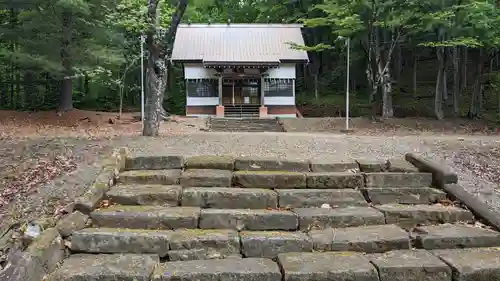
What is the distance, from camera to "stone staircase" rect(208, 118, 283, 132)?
21.2 m

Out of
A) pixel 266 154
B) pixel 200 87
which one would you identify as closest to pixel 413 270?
pixel 266 154

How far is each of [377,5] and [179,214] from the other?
Answer: 15.8 meters

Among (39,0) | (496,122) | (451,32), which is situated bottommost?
(496,122)

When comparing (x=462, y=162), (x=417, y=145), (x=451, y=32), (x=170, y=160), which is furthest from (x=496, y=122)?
(x=170, y=160)

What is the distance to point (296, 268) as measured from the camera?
142 inches

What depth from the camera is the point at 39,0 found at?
1728 cm

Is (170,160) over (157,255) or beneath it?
over

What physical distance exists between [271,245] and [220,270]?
0.65 metres

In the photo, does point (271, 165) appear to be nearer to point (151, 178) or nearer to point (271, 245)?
point (151, 178)

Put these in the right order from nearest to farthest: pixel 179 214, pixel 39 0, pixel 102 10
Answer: pixel 179 214
pixel 39 0
pixel 102 10

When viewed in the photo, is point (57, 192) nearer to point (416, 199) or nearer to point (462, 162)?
point (416, 199)

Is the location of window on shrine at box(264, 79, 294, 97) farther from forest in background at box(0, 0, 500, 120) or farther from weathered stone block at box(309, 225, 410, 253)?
weathered stone block at box(309, 225, 410, 253)

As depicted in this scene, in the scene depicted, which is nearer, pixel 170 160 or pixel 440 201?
pixel 440 201

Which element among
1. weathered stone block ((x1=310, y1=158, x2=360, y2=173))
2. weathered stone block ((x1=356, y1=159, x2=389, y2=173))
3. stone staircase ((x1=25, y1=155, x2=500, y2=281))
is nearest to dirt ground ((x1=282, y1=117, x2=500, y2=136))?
weathered stone block ((x1=356, y1=159, x2=389, y2=173))
